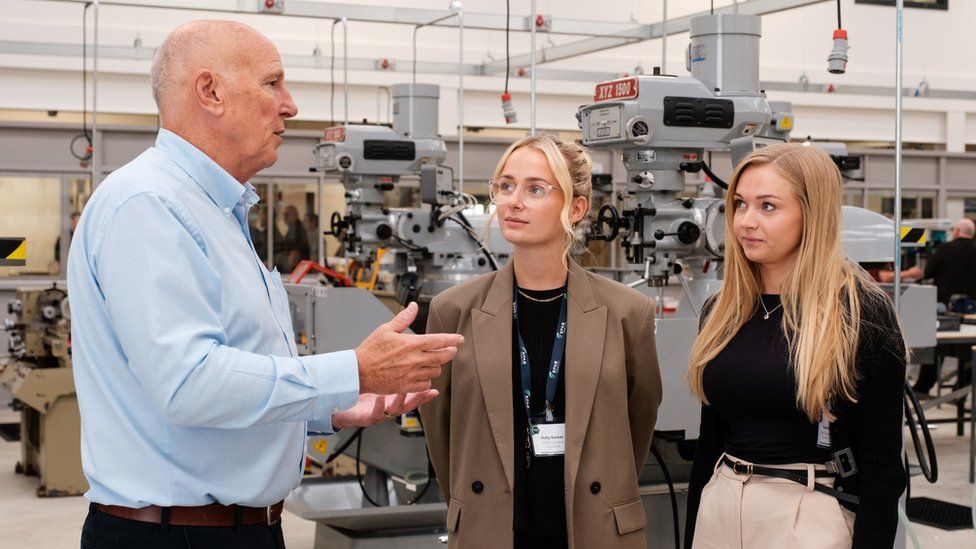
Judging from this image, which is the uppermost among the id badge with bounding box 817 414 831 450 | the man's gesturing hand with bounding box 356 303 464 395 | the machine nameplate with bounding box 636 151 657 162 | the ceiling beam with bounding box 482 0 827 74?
the ceiling beam with bounding box 482 0 827 74

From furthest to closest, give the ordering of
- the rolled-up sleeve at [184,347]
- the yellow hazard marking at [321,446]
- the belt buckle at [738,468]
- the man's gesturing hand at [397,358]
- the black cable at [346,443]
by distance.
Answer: the yellow hazard marking at [321,446]
the black cable at [346,443]
the belt buckle at [738,468]
the man's gesturing hand at [397,358]
the rolled-up sleeve at [184,347]

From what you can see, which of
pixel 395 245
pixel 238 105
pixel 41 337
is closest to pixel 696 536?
pixel 238 105

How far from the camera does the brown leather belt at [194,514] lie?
5.80 ft

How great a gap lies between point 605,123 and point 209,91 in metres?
2.77

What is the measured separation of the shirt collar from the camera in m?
1.85

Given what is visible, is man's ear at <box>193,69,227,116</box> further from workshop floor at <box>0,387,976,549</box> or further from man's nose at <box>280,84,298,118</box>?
workshop floor at <box>0,387,976,549</box>

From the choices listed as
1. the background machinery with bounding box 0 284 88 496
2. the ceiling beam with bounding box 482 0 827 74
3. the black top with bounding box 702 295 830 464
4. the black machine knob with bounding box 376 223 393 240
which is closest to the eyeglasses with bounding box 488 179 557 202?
the black top with bounding box 702 295 830 464

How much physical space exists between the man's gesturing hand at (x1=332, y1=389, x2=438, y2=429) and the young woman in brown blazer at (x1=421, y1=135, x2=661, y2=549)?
0.27 m

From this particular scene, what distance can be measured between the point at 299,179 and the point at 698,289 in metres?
6.51

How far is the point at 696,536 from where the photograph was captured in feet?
7.52

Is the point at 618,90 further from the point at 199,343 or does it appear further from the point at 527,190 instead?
the point at 199,343

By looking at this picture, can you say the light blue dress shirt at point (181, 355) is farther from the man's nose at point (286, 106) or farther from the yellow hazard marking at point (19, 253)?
the yellow hazard marking at point (19, 253)

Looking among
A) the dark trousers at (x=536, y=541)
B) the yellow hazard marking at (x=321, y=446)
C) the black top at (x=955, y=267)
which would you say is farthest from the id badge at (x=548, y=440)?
the black top at (x=955, y=267)

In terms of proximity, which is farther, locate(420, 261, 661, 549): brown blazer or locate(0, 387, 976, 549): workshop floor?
locate(0, 387, 976, 549): workshop floor
